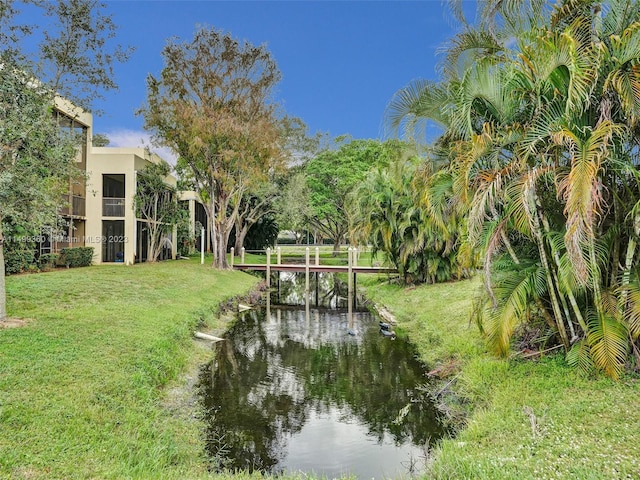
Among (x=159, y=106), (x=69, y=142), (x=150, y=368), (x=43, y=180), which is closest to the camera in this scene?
(x=150, y=368)

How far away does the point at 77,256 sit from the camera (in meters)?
17.7

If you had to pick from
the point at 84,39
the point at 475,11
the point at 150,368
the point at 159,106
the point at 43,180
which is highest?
the point at 159,106

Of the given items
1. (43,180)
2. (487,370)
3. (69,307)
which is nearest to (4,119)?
(43,180)

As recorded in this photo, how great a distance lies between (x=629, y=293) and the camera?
5156 millimetres

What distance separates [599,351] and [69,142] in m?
9.40

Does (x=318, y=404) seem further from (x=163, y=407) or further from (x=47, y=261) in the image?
(x=47, y=261)

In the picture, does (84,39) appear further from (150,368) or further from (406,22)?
(406,22)

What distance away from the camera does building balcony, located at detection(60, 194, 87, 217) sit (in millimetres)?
18062

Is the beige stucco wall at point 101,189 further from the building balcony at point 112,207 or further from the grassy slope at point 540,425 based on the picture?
the grassy slope at point 540,425

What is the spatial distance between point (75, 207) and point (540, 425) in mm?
19803

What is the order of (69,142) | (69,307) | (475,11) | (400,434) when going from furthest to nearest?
(69,307) → (69,142) → (475,11) → (400,434)

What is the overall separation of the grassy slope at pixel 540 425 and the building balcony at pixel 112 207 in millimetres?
17882

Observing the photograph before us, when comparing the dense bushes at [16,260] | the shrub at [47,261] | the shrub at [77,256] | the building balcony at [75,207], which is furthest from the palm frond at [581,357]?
the building balcony at [75,207]

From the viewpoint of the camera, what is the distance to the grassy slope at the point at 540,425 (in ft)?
12.0
